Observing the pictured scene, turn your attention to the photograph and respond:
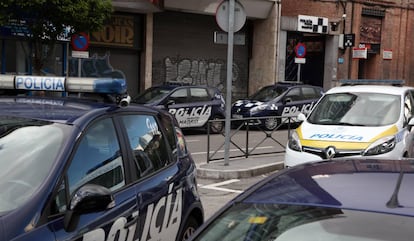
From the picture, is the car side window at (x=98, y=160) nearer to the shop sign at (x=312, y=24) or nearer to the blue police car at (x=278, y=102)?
the blue police car at (x=278, y=102)

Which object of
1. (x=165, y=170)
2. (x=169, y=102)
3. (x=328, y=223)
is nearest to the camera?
(x=328, y=223)

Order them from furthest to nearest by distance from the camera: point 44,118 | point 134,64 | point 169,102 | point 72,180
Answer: point 134,64
point 169,102
point 44,118
point 72,180

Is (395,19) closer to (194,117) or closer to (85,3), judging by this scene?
(194,117)

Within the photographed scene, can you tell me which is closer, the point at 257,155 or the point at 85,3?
the point at 257,155

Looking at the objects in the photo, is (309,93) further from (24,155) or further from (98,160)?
(24,155)

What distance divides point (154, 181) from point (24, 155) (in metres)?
1.13

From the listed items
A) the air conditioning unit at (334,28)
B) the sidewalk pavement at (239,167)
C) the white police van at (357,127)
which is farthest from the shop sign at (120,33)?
the white police van at (357,127)

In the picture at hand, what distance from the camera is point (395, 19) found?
107 ft

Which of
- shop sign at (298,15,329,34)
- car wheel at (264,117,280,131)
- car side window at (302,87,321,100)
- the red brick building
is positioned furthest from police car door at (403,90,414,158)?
shop sign at (298,15,329,34)

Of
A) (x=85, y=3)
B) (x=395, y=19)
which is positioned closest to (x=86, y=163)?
(x=85, y=3)

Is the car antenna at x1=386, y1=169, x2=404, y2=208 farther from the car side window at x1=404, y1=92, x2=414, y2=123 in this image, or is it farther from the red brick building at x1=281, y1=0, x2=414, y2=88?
the red brick building at x1=281, y1=0, x2=414, y2=88

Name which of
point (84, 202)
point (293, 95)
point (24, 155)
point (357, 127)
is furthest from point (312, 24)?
point (84, 202)

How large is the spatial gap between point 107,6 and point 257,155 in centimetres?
709

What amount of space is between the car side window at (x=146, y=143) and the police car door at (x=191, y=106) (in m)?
11.7
